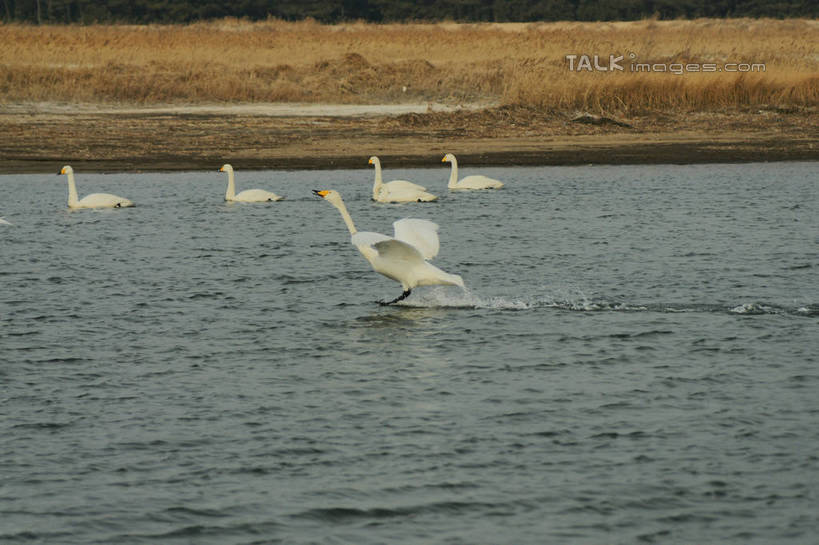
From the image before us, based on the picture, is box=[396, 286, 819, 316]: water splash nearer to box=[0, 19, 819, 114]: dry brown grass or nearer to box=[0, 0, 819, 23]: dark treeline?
box=[0, 19, 819, 114]: dry brown grass

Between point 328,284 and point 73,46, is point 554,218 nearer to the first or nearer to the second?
point 328,284

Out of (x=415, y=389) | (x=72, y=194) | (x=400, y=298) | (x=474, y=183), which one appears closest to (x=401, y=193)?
(x=474, y=183)

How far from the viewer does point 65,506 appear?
750cm

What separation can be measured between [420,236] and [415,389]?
3563 millimetres

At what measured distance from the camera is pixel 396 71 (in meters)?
42.6

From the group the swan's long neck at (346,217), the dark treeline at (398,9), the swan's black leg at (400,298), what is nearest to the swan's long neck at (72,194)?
the swan's long neck at (346,217)

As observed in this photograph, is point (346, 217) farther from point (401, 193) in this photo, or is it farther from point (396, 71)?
point (396, 71)

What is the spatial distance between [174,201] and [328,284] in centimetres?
915

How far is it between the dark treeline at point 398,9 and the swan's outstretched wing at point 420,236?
265ft

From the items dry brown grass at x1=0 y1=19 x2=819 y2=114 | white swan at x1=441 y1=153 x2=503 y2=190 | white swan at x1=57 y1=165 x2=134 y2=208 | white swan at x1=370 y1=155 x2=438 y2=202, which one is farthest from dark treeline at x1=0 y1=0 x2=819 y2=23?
white swan at x1=370 y1=155 x2=438 y2=202

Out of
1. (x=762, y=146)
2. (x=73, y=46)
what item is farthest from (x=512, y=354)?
(x=73, y=46)

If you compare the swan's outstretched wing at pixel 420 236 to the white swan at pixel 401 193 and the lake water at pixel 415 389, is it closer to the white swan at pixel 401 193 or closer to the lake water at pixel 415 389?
the lake water at pixel 415 389

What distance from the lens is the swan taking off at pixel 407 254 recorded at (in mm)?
12609

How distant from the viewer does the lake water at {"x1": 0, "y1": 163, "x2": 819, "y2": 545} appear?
7340 mm
